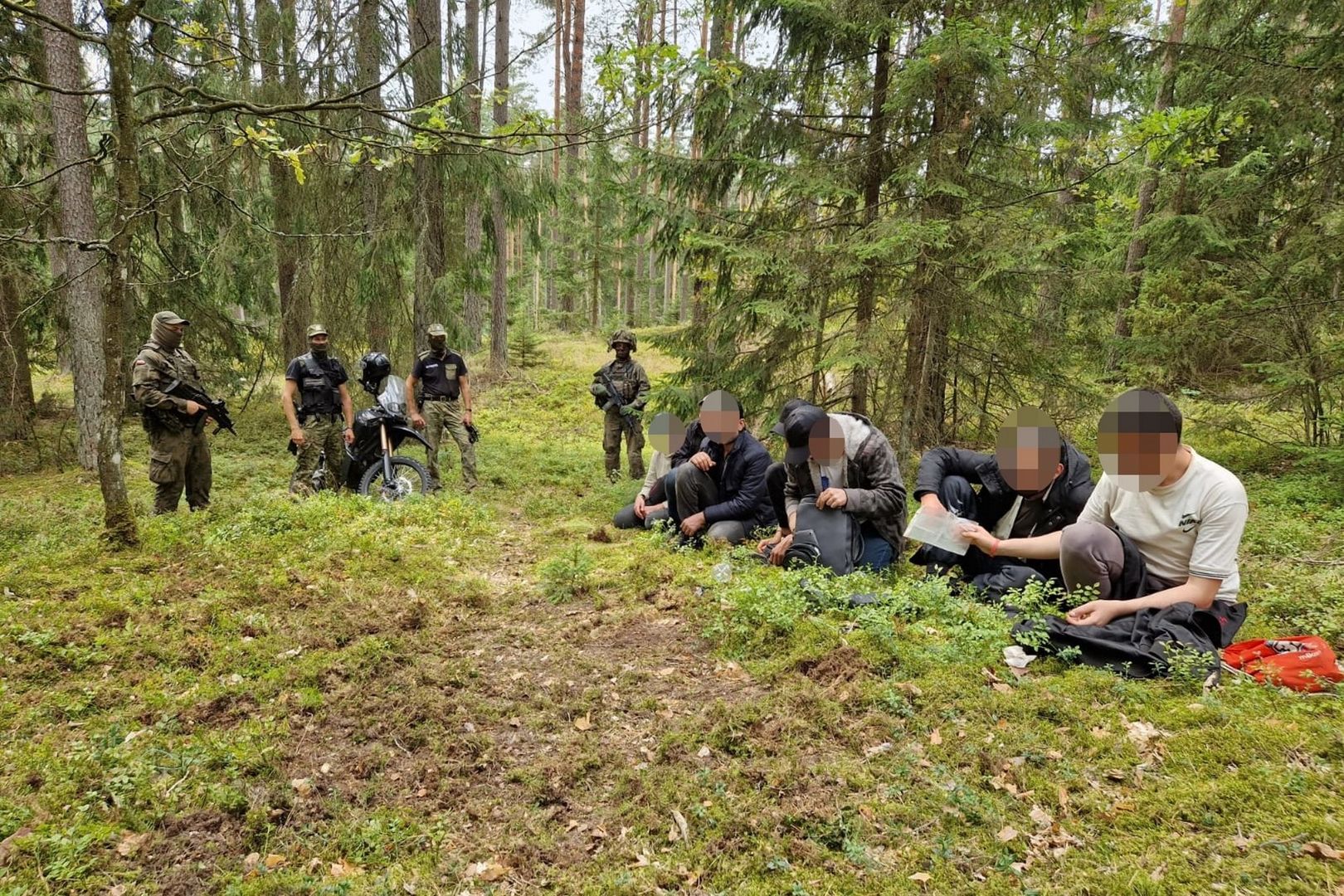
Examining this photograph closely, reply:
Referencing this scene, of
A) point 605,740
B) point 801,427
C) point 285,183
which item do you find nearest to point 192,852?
point 605,740

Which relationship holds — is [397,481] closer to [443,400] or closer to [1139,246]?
[443,400]

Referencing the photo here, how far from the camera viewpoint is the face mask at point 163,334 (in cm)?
579

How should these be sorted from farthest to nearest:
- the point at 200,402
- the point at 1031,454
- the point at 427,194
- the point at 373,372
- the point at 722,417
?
1. the point at 427,194
2. the point at 373,372
3. the point at 200,402
4. the point at 722,417
5. the point at 1031,454

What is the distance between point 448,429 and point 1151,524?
24.0 ft

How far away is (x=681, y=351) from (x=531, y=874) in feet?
21.5

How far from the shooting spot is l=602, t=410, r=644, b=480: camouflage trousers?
364 inches

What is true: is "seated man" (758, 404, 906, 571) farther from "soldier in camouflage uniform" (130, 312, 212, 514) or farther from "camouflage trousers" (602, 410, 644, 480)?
"soldier in camouflage uniform" (130, 312, 212, 514)

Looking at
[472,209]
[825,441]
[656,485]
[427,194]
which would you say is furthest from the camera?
[472,209]

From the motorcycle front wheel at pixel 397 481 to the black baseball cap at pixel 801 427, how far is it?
433 cm

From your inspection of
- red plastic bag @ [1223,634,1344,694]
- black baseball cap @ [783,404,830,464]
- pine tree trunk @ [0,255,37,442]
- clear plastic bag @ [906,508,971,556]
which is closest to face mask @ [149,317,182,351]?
pine tree trunk @ [0,255,37,442]

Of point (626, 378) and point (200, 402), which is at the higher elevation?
point (626, 378)

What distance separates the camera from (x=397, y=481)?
726 cm

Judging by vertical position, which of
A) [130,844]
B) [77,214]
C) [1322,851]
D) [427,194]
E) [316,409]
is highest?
[427,194]

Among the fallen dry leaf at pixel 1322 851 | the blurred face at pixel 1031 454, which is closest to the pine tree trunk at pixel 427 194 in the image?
the blurred face at pixel 1031 454
